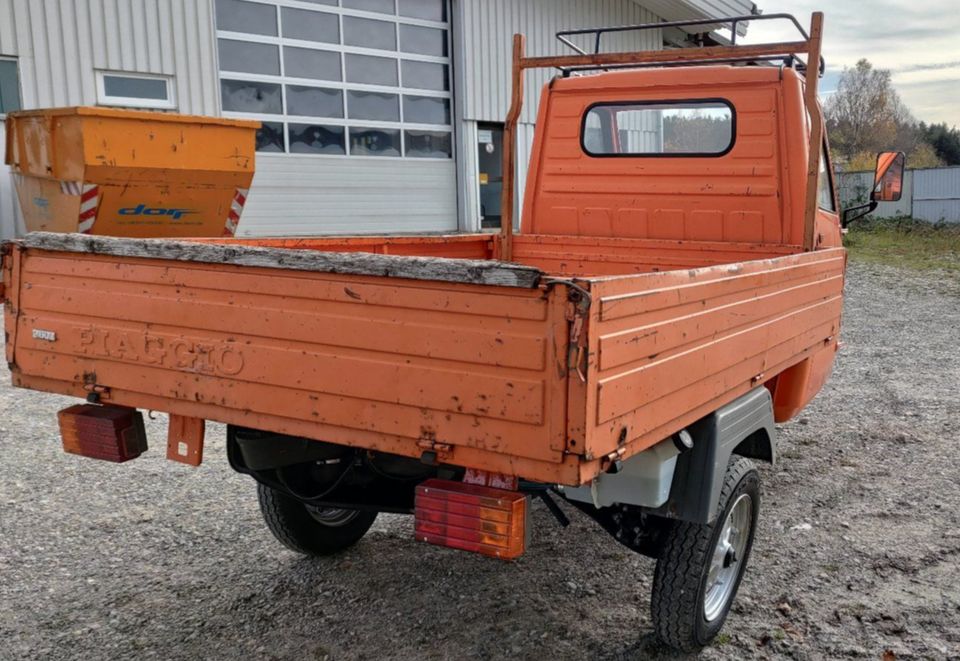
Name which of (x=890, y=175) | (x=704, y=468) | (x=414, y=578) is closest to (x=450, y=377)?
(x=704, y=468)

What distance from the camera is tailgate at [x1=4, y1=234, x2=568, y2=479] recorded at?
7.37 feet

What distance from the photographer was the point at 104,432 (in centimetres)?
298

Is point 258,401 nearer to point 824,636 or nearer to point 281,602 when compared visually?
point 281,602

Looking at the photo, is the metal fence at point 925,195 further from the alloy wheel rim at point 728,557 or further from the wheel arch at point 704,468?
the wheel arch at point 704,468

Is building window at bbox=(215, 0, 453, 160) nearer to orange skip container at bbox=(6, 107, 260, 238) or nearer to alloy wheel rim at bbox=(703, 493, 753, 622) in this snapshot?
orange skip container at bbox=(6, 107, 260, 238)

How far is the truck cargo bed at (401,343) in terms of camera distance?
221cm

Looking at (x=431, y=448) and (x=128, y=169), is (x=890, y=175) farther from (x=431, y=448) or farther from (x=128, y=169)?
(x=128, y=169)

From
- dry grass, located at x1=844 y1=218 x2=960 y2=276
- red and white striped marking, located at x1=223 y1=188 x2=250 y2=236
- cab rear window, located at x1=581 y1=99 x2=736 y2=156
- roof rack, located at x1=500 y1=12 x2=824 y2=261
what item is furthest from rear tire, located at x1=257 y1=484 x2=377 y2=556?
dry grass, located at x1=844 y1=218 x2=960 y2=276

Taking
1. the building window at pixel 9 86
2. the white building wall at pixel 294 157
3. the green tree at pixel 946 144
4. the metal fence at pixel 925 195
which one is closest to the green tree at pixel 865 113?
the green tree at pixel 946 144

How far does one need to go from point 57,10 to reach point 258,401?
9.44m

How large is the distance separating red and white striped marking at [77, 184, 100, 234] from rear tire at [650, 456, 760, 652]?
7217 mm

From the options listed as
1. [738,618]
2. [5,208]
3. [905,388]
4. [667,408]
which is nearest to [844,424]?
[905,388]

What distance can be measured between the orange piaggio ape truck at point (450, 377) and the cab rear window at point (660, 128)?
509 millimetres

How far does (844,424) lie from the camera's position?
591 centimetres
